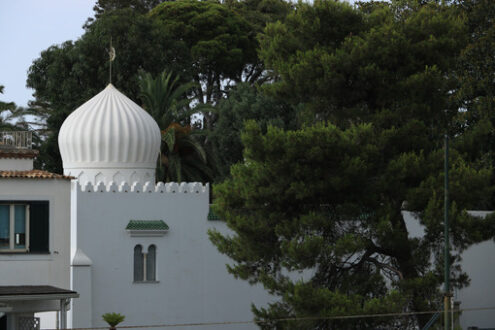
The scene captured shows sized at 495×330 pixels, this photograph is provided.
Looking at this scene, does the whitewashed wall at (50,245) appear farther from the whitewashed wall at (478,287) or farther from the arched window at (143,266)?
the whitewashed wall at (478,287)

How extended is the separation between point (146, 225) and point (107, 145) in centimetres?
256

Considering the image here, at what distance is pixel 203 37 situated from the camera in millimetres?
54344

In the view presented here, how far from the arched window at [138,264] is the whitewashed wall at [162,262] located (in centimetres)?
16

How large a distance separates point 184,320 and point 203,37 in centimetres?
2962

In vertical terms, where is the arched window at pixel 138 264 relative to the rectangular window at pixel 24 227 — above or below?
below

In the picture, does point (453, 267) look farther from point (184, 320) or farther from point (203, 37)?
point (203, 37)

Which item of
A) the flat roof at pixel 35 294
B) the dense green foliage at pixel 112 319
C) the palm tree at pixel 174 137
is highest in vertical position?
the palm tree at pixel 174 137

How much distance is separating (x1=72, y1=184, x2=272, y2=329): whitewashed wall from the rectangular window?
98 cm

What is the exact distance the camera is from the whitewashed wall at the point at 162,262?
85.7 ft

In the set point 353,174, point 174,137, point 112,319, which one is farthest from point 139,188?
point 174,137

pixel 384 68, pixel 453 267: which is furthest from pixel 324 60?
pixel 453 267

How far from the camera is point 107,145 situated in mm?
27406

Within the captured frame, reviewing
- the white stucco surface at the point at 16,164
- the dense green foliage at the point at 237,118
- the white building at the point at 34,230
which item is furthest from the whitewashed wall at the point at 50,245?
the dense green foliage at the point at 237,118

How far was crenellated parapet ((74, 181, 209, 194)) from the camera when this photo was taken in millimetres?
26281
